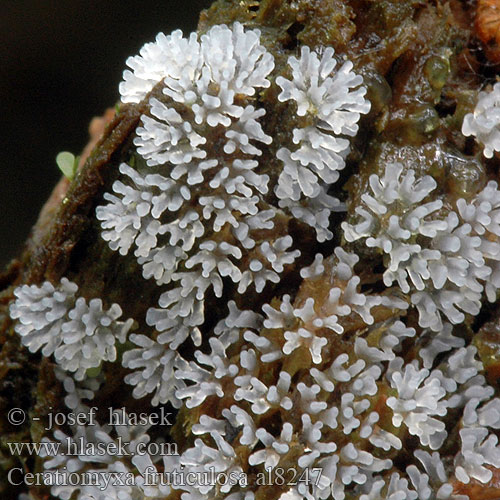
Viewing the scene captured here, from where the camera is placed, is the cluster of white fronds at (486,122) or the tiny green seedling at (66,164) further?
the tiny green seedling at (66,164)

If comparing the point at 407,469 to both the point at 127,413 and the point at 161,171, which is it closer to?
the point at 127,413

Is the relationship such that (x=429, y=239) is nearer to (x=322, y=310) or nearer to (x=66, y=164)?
(x=322, y=310)

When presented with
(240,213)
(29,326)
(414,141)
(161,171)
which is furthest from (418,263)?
(29,326)

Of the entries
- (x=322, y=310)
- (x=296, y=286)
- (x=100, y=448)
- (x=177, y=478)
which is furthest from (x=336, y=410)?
(x=100, y=448)

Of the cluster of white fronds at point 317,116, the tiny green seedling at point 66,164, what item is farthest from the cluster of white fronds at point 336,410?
the tiny green seedling at point 66,164

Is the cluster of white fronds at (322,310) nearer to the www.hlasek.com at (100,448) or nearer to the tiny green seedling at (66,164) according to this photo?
the www.hlasek.com at (100,448)

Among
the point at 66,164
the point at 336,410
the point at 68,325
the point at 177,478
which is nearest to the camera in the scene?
the point at 336,410

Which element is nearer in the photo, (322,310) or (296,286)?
(322,310)
